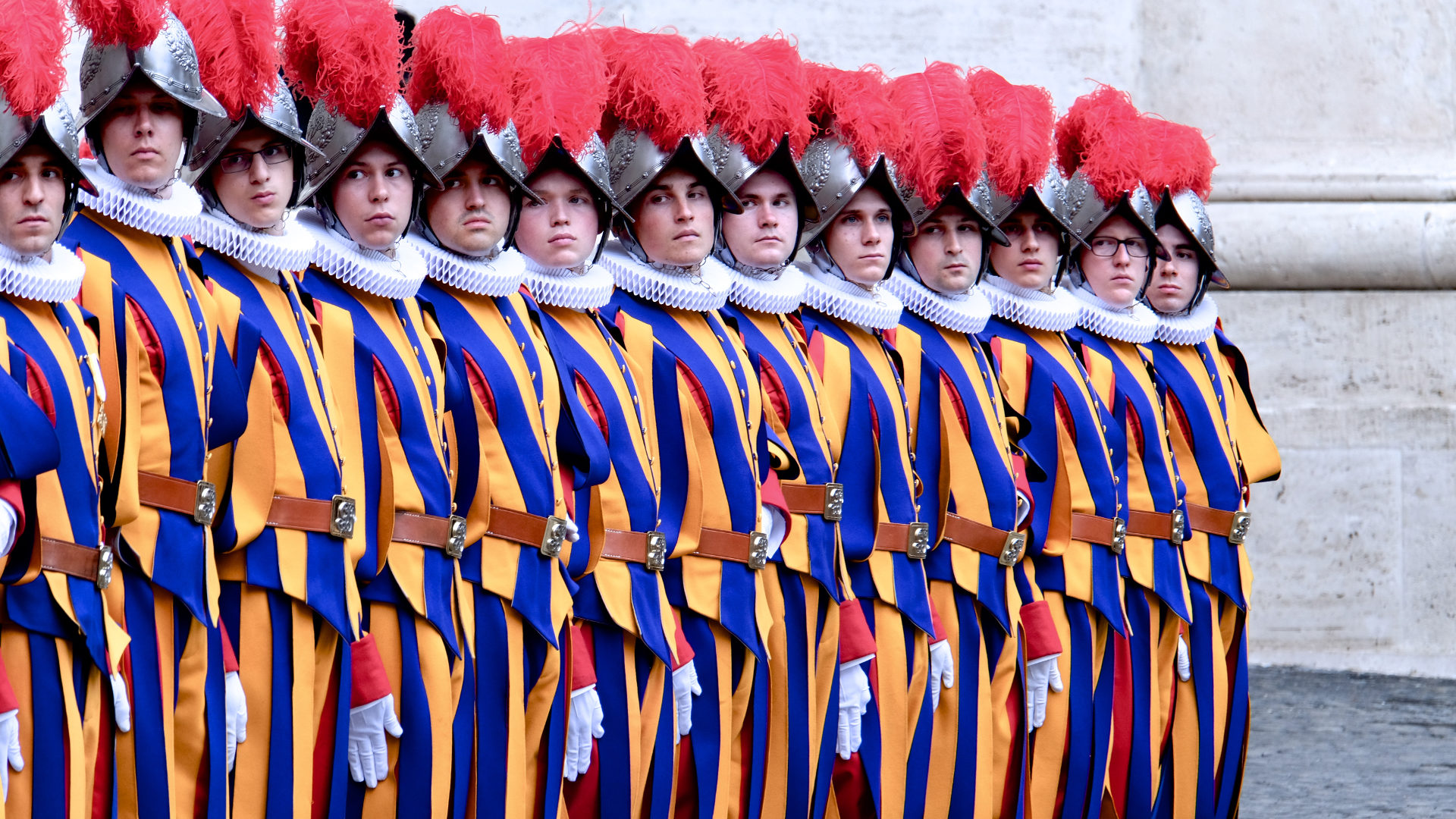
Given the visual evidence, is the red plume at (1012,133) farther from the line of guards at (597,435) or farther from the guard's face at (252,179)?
the guard's face at (252,179)

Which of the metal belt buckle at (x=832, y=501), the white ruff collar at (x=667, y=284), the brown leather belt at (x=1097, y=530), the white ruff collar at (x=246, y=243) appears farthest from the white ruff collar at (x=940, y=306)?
the white ruff collar at (x=246, y=243)

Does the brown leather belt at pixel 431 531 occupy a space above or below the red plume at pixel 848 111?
below

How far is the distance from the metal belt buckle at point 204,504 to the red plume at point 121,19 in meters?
0.82

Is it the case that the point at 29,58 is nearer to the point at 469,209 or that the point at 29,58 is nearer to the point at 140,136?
the point at 140,136

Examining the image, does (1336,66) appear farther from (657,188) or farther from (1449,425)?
(657,188)

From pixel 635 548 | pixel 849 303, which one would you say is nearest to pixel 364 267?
pixel 635 548

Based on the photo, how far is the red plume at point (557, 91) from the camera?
500 centimetres

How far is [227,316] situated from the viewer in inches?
169

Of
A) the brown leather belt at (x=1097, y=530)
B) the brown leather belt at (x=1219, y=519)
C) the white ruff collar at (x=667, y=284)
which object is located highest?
the white ruff collar at (x=667, y=284)

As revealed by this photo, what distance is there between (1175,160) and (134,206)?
3690mm

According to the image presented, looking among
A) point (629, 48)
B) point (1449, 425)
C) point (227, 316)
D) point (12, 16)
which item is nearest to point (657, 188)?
point (629, 48)

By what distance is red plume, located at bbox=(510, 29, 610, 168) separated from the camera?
500cm

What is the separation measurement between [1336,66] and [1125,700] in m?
4.13

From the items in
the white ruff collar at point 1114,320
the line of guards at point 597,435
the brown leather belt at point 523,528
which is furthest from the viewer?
the white ruff collar at point 1114,320
